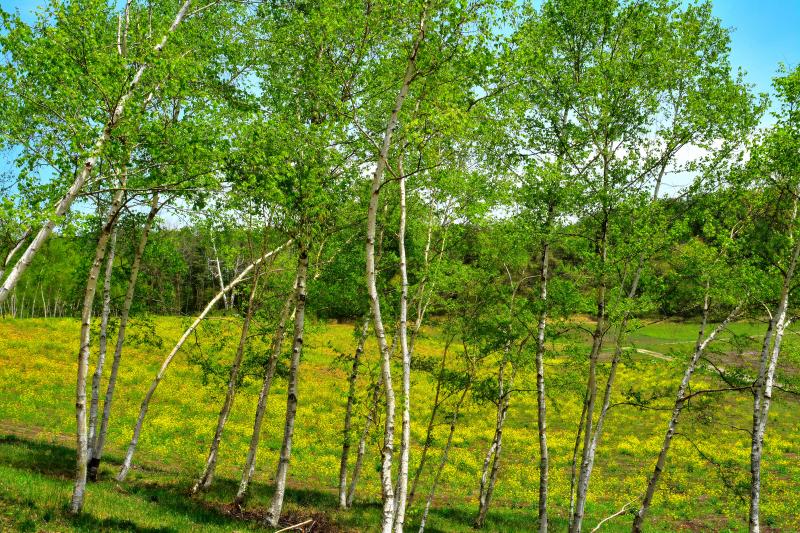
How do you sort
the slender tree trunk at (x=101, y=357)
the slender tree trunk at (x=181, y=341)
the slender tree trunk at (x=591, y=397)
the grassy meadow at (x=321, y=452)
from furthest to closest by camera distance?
1. the slender tree trunk at (x=181, y=341)
2. the grassy meadow at (x=321, y=452)
3. the slender tree trunk at (x=101, y=357)
4. the slender tree trunk at (x=591, y=397)

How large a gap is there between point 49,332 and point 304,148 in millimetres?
52023

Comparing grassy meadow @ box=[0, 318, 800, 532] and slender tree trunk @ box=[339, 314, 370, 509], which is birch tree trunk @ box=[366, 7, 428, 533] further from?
slender tree trunk @ box=[339, 314, 370, 509]

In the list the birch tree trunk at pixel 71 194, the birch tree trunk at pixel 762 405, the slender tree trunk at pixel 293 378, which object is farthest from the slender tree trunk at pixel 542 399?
the birch tree trunk at pixel 71 194

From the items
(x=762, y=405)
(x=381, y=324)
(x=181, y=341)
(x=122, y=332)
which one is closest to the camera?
(x=381, y=324)

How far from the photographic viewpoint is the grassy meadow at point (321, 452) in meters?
17.1

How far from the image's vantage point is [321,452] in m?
33.7

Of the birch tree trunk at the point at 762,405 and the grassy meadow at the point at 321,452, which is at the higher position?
the birch tree trunk at the point at 762,405

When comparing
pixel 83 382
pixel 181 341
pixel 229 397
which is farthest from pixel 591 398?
pixel 83 382

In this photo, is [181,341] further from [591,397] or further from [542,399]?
[591,397]

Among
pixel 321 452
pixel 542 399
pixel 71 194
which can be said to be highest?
pixel 71 194

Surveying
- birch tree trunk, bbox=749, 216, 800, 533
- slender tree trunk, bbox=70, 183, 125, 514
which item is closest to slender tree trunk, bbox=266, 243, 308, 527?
slender tree trunk, bbox=70, 183, 125, 514

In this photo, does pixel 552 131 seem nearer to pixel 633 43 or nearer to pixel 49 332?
pixel 633 43

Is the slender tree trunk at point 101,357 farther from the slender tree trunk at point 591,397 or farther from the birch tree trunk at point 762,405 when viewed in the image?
the birch tree trunk at point 762,405

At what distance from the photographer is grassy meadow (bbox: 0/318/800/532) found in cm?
1706
